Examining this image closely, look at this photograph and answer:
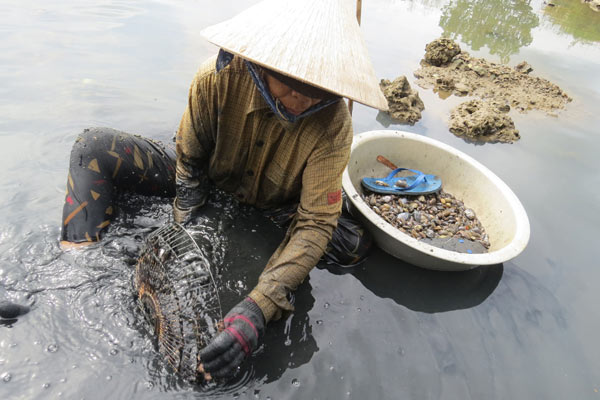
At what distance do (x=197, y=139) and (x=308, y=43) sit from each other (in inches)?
39.1

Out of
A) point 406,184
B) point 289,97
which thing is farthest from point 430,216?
point 289,97

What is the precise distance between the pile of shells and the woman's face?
1.47 m

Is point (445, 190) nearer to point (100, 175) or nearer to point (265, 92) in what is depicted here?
point (265, 92)

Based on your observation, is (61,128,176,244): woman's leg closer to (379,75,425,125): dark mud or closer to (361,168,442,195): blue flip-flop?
(361,168,442,195): blue flip-flop

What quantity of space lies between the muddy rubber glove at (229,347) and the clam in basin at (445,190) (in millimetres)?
1160

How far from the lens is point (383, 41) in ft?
20.6

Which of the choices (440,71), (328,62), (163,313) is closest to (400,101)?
(440,71)

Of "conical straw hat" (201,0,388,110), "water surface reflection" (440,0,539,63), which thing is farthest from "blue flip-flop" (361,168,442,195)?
"water surface reflection" (440,0,539,63)

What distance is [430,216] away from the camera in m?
2.76

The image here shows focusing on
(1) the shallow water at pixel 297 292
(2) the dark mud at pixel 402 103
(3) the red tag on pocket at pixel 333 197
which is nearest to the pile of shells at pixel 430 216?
(1) the shallow water at pixel 297 292

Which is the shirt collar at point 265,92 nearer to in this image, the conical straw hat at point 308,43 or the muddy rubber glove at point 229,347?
the conical straw hat at point 308,43

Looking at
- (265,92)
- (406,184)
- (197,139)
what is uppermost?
(265,92)

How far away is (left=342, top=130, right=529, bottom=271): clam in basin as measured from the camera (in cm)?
212

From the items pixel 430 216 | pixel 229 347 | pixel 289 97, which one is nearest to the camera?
pixel 229 347
